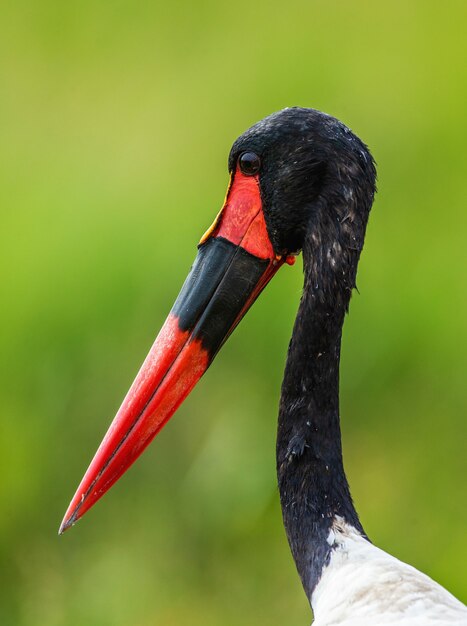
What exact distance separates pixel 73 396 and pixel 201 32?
333 cm

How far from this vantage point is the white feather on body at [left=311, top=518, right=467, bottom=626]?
2871 millimetres

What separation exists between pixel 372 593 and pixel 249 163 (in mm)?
1041

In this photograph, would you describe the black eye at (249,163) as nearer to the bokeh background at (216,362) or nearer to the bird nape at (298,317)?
the bird nape at (298,317)

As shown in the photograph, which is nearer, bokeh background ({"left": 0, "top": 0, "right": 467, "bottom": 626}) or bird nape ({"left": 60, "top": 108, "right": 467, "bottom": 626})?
bird nape ({"left": 60, "top": 108, "right": 467, "bottom": 626})

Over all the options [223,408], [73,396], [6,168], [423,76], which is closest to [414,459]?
[223,408]

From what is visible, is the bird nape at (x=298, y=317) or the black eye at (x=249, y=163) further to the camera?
the black eye at (x=249, y=163)

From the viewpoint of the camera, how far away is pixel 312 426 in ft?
10.7

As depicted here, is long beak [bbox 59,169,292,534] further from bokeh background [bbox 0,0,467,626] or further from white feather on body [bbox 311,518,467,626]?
bokeh background [bbox 0,0,467,626]

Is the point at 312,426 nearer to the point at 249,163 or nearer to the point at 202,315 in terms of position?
the point at 202,315

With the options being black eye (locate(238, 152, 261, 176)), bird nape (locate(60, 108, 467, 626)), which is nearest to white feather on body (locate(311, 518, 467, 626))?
bird nape (locate(60, 108, 467, 626))

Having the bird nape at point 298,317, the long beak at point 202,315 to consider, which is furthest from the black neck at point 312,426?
the long beak at point 202,315

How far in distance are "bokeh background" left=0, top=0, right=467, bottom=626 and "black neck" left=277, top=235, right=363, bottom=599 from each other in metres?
2.00

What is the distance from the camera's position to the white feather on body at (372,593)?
9.42ft

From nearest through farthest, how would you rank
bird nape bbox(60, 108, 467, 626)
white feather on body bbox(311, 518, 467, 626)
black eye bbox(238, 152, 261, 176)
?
1. white feather on body bbox(311, 518, 467, 626)
2. bird nape bbox(60, 108, 467, 626)
3. black eye bbox(238, 152, 261, 176)
